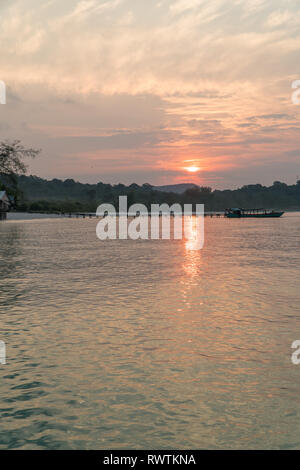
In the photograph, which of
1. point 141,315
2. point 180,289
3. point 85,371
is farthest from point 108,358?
point 180,289

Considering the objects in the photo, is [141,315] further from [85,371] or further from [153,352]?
[85,371]

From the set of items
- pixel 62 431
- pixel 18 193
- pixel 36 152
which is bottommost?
pixel 62 431

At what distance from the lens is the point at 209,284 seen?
19172mm

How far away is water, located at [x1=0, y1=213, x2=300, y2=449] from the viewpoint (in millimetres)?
6543

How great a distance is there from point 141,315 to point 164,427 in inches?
271

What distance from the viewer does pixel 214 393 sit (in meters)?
7.84

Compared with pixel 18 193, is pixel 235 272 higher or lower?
lower

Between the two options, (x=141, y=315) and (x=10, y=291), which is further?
(x=10, y=291)

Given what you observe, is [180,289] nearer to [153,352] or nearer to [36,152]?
[153,352]

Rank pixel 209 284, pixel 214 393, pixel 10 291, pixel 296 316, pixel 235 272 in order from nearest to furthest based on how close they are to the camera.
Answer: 1. pixel 214 393
2. pixel 296 316
3. pixel 10 291
4. pixel 209 284
5. pixel 235 272

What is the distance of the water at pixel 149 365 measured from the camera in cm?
654

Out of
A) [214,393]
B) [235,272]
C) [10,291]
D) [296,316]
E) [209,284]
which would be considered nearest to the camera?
[214,393]

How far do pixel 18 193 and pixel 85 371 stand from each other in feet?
255

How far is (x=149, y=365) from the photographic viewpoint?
30.4 ft
